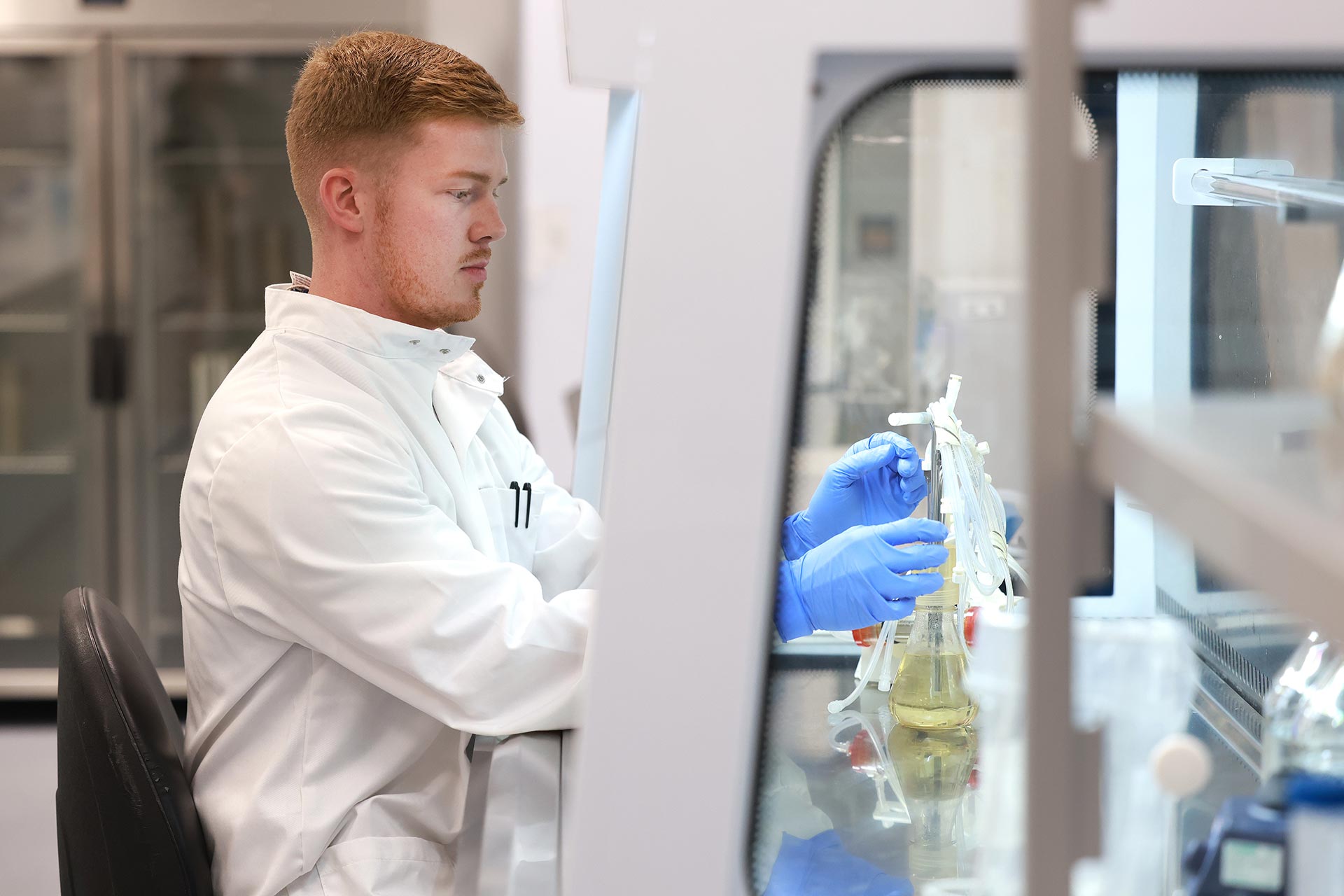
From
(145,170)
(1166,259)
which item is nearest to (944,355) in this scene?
(1166,259)

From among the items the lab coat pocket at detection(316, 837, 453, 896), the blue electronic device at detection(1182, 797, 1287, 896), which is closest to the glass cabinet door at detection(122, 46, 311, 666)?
the lab coat pocket at detection(316, 837, 453, 896)

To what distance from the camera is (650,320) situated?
70cm

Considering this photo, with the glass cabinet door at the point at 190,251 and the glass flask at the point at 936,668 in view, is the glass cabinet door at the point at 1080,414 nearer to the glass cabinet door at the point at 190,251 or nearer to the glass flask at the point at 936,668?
the glass flask at the point at 936,668

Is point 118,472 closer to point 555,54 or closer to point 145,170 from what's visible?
point 145,170

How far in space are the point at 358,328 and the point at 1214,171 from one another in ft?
3.12

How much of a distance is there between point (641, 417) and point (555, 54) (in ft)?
11.2

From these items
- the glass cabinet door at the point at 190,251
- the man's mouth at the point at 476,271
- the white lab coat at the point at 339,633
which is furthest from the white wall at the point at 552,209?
the white lab coat at the point at 339,633

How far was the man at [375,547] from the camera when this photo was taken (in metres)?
1.23

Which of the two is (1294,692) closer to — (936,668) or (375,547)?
(936,668)

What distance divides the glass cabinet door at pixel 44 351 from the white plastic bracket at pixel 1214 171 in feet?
10.9

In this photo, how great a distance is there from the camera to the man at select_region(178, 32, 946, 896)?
4.05 feet

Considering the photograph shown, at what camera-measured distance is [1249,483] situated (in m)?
0.40

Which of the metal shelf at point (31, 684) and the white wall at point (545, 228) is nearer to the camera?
the metal shelf at point (31, 684)

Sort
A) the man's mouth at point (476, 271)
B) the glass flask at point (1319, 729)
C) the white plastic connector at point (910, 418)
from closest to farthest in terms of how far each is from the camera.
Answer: the glass flask at point (1319, 729) < the white plastic connector at point (910, 418) < the man's mouth at point (476, 271)
